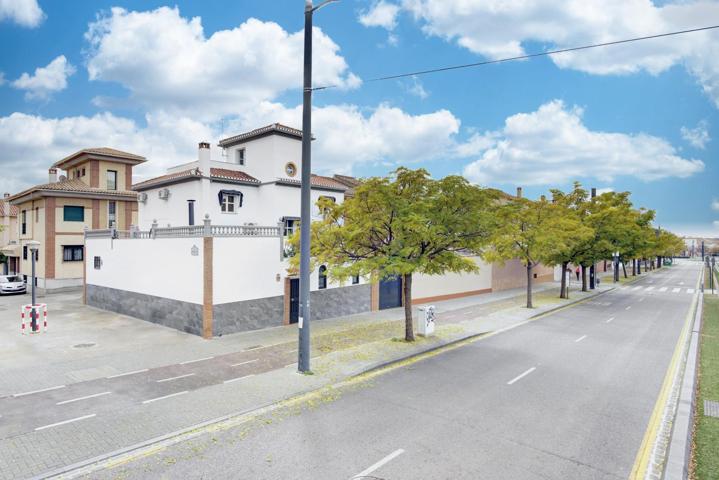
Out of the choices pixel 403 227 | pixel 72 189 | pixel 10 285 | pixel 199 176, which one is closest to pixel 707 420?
pixel 403 227

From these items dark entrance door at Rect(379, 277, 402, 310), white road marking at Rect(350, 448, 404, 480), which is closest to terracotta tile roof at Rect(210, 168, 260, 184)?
dark entrance door at Rect(379, 277, 402, 310)

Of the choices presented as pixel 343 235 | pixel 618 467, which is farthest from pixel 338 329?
pixel 618 467

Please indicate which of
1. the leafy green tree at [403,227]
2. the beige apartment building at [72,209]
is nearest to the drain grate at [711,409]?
the leafy green tree at [403,227]

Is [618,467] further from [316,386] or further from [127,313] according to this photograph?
[127,313]

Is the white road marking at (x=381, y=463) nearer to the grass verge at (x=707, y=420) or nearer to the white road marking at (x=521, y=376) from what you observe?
the grass verge at (x=707, y=420)

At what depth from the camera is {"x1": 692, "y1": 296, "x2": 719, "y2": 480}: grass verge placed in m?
7.67

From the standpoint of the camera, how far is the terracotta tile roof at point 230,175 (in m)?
27.7

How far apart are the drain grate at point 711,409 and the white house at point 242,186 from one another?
2188 centimetres

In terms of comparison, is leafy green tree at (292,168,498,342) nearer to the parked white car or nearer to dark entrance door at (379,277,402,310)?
dark entrance door at (379,277,402,310)

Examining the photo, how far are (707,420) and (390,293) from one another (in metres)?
18.8

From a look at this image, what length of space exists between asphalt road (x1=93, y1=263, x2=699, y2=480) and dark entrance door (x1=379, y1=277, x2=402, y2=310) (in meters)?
10.9

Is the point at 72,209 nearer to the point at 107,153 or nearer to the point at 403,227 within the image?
the point at 107,153

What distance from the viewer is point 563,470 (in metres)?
7.70

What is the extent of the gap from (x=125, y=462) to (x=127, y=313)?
1750 centimetres
